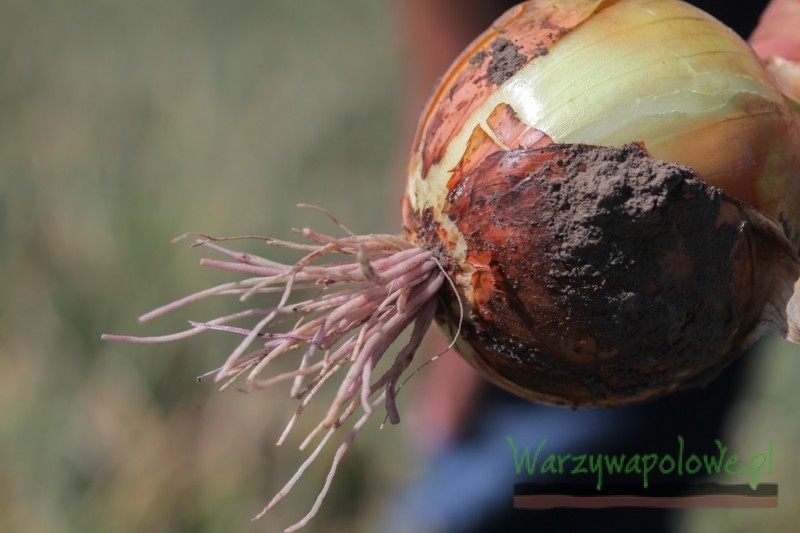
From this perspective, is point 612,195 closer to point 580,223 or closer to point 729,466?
point 580,223

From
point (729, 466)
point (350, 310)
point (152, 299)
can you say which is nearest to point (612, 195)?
point (350, 310)

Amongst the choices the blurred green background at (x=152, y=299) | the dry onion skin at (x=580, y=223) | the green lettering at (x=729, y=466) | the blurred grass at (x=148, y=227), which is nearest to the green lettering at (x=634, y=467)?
the green lettering at (x=729, y=466)

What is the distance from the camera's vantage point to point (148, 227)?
213cm

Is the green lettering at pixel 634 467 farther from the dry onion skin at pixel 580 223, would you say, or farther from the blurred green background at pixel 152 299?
the dry onion skin at pixel 580 223

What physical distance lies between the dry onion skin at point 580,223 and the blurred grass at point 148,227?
988 millimetres

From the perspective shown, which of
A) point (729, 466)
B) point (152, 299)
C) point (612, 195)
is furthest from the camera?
point (152, 299)

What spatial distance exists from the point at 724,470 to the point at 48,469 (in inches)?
58.2

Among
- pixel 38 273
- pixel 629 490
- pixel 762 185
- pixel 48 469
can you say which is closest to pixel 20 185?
pixel 38 273

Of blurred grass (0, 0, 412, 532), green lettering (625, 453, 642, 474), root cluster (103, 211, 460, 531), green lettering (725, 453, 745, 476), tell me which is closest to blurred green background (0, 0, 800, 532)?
blurred grass (0, 0, 412, 532)

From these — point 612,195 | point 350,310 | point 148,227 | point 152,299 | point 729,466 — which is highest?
point 612,195

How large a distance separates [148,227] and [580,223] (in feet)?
5.02

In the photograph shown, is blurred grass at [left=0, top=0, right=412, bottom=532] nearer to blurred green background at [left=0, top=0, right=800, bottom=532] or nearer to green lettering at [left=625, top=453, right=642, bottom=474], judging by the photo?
blurred green background at [left=0, top=0, right=800, bottom=532]

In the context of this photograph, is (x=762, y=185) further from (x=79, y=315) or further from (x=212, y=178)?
(x=212, y=178)

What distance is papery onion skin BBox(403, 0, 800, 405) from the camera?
875mm
